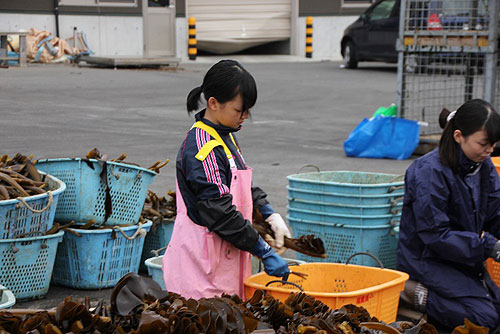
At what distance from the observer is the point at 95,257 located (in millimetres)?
4887

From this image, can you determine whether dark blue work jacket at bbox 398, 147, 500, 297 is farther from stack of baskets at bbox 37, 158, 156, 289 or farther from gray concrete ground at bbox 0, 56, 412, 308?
gray concrete ground at bbox 0, 56, 412, 308

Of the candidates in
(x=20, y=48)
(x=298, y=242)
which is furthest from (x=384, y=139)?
(x=20, y=48)

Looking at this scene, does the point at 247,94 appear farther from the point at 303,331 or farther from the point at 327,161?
the point at 327,161

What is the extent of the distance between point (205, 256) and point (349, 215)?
5.63 feet

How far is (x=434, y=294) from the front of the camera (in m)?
4.56

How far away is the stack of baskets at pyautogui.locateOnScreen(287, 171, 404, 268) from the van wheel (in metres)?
17.1

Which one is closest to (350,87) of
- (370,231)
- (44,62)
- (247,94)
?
(44,62)

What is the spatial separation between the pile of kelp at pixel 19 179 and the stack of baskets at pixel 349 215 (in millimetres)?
1590

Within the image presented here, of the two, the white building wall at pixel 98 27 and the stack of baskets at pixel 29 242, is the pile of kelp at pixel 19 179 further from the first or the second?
the white building wall at pixel 98 27

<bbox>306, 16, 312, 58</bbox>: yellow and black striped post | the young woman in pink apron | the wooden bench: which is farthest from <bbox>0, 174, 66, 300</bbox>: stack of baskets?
<bbox>306, 16, 312, 58</bbox>: yellow and black striped post

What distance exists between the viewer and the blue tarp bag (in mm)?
9625

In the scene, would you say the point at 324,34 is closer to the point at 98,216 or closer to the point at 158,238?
the point at 158,238

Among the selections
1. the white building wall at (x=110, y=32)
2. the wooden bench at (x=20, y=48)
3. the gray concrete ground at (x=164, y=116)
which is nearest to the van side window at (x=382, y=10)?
the gray concrete ground at (x=164, y=116)

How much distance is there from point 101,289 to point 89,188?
645 mm
